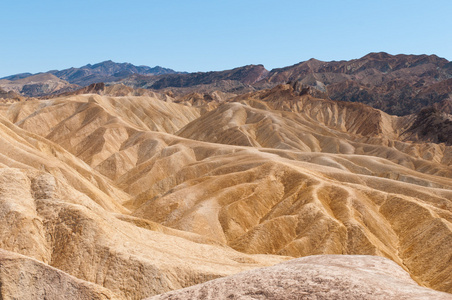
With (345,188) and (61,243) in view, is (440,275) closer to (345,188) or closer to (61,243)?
(345,188)

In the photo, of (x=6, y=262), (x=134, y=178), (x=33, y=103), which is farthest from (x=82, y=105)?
(x=6, y=262)

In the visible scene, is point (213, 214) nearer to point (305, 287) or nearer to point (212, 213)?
point (212, 213)

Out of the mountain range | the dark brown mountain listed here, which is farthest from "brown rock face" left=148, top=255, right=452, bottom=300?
the dark brown mountain

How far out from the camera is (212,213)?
58.9 m

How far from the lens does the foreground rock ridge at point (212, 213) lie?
1958 cm

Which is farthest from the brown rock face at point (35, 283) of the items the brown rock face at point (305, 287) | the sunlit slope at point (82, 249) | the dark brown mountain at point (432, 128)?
the dark brown mountain at point (432, 128)

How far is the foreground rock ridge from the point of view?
19578mm

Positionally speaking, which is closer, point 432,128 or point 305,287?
point 305,287

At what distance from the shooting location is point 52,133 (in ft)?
432

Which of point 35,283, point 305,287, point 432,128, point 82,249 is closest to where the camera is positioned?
point 305,287

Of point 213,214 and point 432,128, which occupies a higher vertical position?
point 432,128

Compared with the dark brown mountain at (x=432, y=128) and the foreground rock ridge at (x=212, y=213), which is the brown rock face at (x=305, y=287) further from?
the dark brown mountain at (x=432, y=128)

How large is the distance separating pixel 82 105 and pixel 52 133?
21.4 m

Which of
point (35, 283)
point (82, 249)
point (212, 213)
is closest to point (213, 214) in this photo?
point (212, 213)
